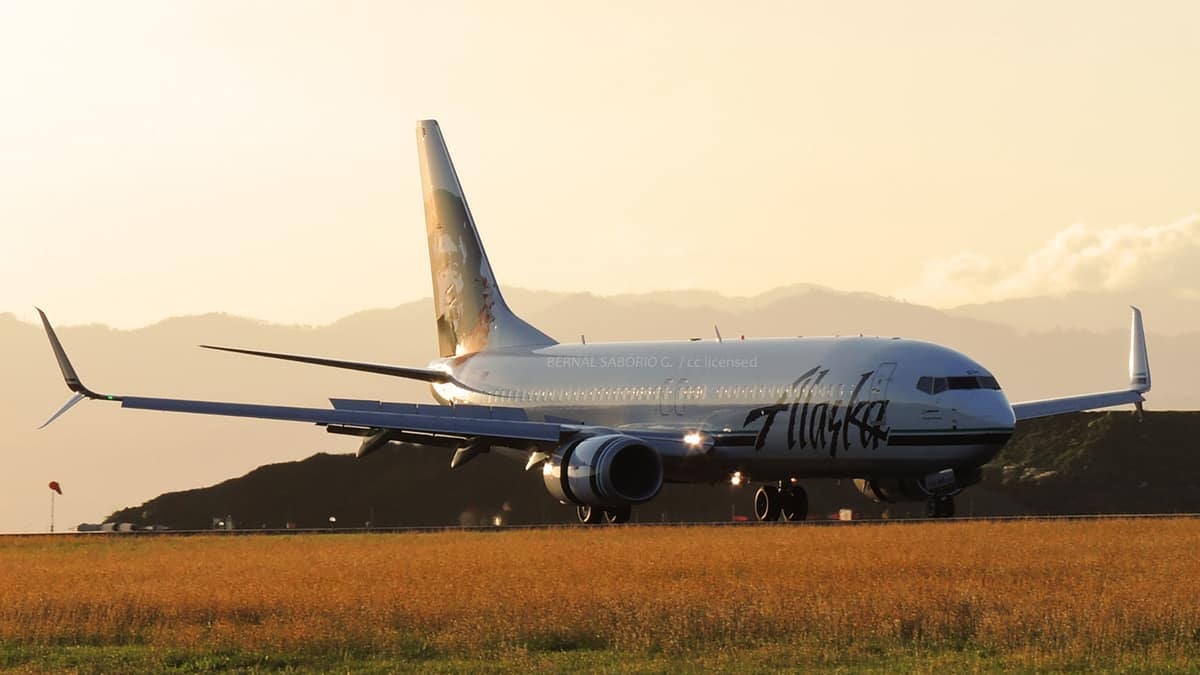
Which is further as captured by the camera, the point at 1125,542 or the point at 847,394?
the point at 847,394

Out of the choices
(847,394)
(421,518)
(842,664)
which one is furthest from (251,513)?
(842,664)

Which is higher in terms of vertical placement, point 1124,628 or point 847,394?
point 847,394

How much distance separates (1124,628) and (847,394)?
77.4ft

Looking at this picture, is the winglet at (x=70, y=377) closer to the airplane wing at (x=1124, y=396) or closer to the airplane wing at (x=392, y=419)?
the airplane wing at (x=392, y=419)

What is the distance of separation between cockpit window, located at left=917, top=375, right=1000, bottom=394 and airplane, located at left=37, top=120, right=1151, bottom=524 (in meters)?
0.03

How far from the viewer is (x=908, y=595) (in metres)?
24.3

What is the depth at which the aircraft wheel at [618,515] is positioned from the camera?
47562 mm

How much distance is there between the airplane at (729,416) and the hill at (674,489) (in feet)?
34.2

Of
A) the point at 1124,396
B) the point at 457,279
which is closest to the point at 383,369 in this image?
the point at 457,279

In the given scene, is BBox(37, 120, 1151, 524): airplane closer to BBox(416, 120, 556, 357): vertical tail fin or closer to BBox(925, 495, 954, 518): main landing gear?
BBox(925, 495, 954, 518): main landing gear

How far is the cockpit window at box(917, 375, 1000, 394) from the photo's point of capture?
43.5 meters

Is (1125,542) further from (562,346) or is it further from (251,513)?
(251,513)

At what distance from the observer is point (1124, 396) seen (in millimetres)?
52656

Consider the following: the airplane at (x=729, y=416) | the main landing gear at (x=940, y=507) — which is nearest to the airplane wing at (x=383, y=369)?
the airplane at (x=729, y=416)
